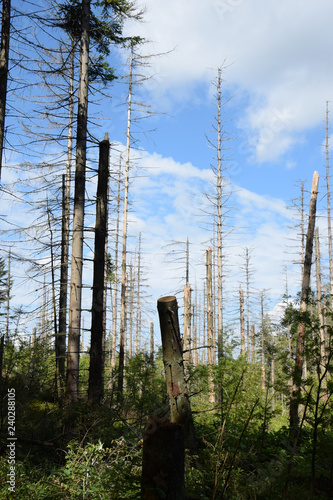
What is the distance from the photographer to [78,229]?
374 inches

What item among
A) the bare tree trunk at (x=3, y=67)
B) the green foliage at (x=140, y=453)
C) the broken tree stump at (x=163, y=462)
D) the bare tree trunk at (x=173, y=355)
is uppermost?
the bare tree trunk at (x=3, y=67)

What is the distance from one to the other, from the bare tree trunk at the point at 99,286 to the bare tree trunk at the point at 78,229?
73cm

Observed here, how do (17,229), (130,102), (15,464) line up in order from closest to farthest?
(15,464) < (17,229) < (130,102)

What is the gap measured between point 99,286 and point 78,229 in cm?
185

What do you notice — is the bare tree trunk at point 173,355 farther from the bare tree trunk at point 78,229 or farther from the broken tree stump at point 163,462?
the bare tree trunk at point 78,229

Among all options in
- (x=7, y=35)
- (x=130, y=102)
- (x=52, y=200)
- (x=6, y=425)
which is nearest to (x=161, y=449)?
(x=6, y=425)

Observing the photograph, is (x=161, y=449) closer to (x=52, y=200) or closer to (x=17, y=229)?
(x=52, y=200)

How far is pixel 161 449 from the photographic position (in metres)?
2.37

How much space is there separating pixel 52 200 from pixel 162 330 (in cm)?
816

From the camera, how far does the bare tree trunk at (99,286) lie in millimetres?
7982

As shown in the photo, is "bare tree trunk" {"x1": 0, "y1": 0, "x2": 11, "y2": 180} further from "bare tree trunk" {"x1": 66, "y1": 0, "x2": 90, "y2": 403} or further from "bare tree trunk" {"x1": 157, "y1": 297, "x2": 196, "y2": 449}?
"bare tree trunk" {"x1": 157, "y1": 297, "x2": 196, "y2": 449}

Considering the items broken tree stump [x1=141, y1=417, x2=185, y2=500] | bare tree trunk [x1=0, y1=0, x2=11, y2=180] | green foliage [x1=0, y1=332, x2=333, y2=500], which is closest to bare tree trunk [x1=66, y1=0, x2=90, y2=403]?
green foliage [x1=0, y1=332, x2=333, y2=500]

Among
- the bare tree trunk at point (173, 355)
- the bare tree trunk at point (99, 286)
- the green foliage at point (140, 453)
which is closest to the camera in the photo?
the green foliage at point (140, 453)

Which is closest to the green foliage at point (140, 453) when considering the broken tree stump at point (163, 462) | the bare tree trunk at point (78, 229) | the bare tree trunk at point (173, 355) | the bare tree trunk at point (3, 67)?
the broken tree stump at point (163, 462)
